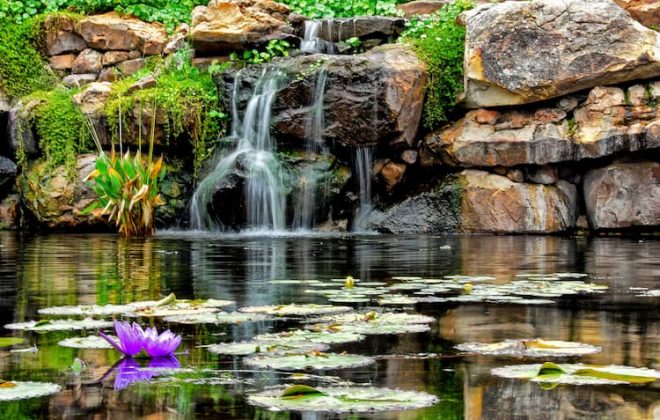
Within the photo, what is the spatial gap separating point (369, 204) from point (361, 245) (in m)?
3.69

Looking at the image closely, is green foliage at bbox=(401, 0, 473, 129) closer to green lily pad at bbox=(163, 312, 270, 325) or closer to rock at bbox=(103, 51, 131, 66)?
rock at bbox=(103, 51, 131, 66)

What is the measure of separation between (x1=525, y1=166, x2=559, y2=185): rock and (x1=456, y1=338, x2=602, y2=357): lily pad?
10.1 metres

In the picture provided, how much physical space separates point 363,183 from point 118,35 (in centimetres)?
498

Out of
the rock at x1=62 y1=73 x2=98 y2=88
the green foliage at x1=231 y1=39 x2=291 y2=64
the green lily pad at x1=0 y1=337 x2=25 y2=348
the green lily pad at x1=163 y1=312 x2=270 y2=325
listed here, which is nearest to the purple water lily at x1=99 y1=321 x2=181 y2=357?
the green lily pad at x1=0 y1=337 x2=25 y2=348

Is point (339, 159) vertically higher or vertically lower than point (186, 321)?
higher

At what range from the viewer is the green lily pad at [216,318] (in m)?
4.21

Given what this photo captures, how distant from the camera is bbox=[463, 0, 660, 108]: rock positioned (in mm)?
12906

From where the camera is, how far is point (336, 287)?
19.0ft

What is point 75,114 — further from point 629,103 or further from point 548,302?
point 548,302

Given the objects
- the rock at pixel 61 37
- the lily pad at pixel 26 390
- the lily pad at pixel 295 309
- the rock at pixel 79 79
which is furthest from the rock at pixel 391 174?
the lily pad at pixel 26 390

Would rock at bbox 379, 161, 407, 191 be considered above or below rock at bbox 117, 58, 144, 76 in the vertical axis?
below

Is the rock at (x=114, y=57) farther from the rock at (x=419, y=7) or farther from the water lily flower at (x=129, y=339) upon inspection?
the water lily flower at (x=129, y=339)

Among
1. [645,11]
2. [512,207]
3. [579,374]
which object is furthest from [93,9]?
[579,374]

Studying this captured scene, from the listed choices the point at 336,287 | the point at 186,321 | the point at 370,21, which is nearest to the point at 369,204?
the point at 370,21
